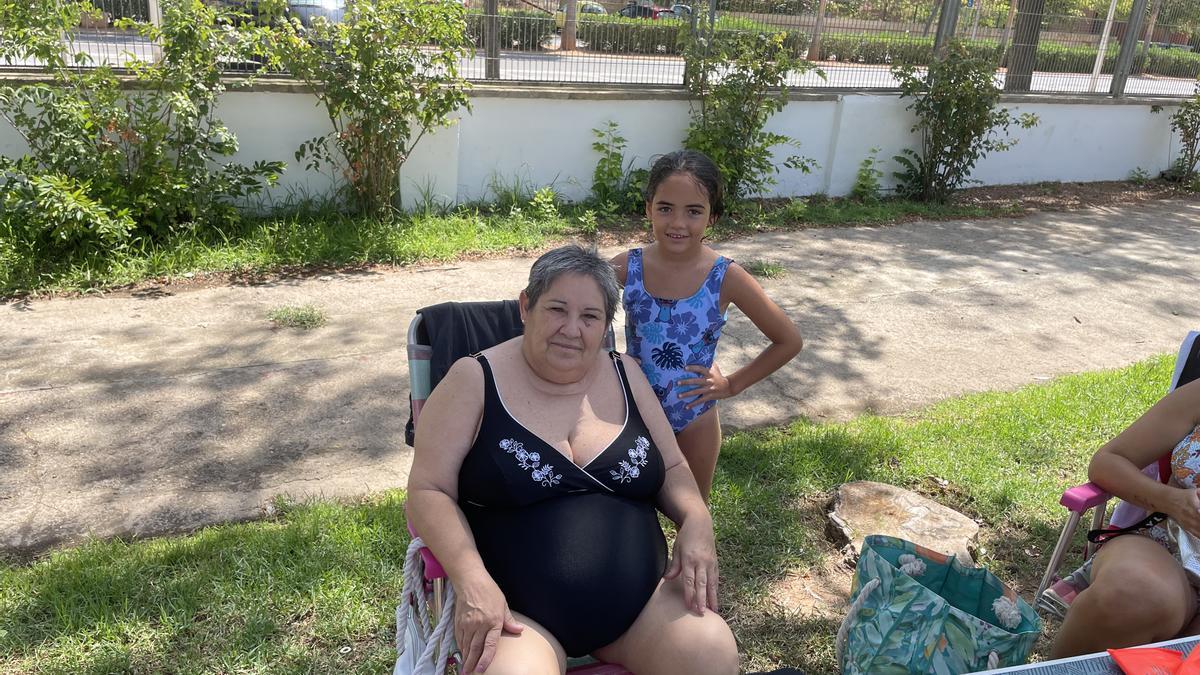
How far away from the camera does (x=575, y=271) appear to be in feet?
7.29

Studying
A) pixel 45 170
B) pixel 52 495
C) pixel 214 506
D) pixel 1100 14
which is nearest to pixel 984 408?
pixel 214 506

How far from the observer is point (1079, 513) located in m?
2.52

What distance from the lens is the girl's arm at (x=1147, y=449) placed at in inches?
94.1

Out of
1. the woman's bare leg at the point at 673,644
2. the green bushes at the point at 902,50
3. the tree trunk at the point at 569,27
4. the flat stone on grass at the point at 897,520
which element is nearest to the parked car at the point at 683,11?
the tree trunk at the point at 569,27

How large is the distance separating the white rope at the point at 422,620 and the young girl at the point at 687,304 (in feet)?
3.20

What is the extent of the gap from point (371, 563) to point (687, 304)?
1.36 metres

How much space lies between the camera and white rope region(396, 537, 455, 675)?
194 centimetres

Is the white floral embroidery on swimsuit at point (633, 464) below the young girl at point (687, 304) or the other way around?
below

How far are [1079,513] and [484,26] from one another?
6.00 meters

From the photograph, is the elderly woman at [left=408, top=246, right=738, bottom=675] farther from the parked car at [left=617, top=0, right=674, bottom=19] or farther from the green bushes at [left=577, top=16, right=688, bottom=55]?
the parked car at [left=617, top=0, right=674, bottom=19]

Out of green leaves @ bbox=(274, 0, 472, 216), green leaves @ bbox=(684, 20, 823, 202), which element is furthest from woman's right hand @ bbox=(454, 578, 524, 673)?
green leaves @ bbox=(684, 20, 823, 202)

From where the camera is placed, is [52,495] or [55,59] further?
[55,59]

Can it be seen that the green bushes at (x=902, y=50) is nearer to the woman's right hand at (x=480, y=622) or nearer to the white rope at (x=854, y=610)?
the white rope at (x=854, y=610)

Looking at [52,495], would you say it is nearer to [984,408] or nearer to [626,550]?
[626,550]
